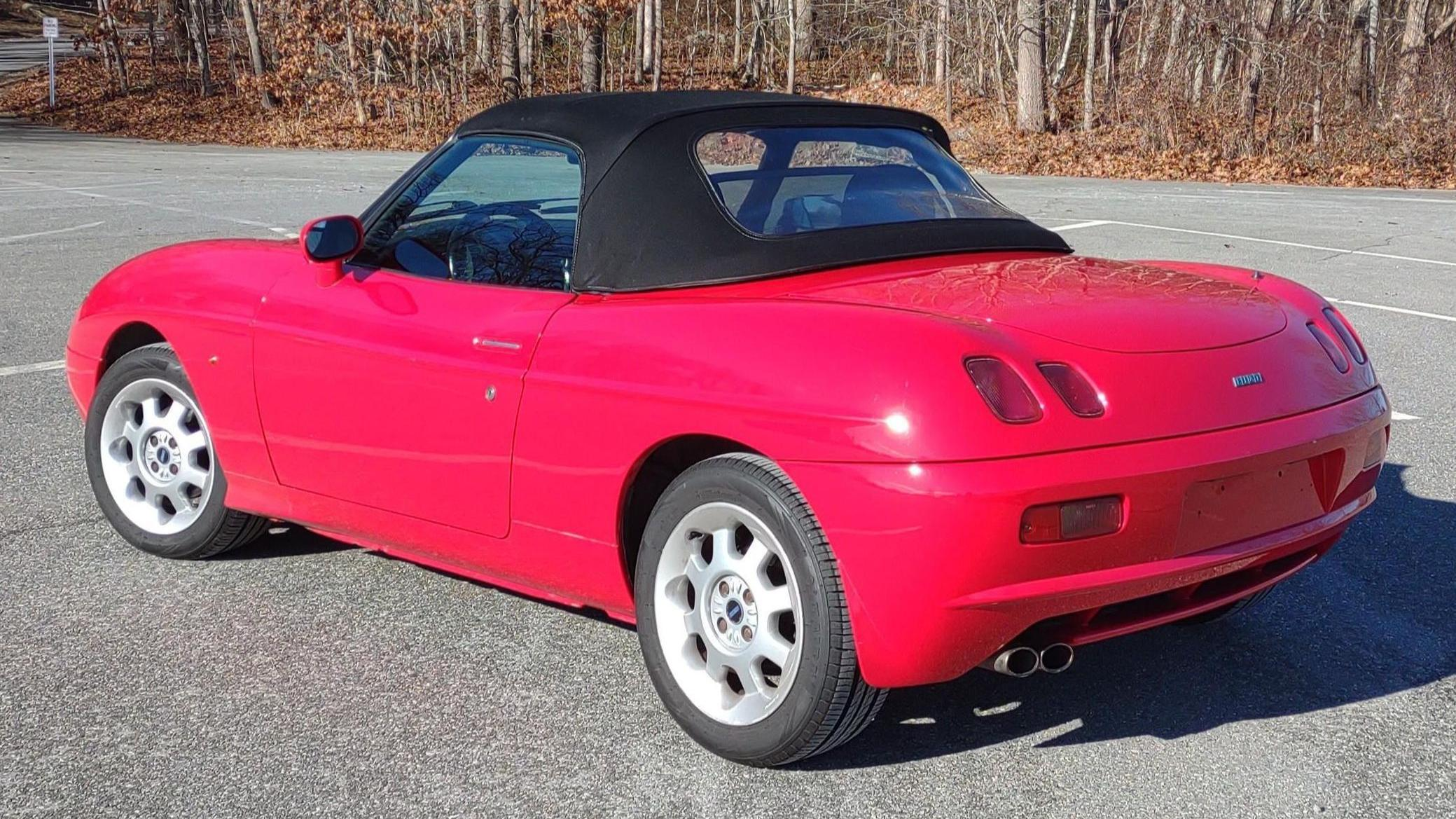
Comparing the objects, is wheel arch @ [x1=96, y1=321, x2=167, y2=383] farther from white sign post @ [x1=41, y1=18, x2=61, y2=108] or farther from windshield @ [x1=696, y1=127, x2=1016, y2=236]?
white sign post @ [x1=41, y1=18, x2=61, y2=108]

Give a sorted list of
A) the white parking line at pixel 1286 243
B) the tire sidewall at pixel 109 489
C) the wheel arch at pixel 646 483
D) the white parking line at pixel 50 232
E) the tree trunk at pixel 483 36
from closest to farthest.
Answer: the wheel arch at pixel 646 483 < the tire sidewall at pixel 109 489 < the white parking line at pixel 1286 243 < the white parking line at pixel 50 232 < the tree trunk at pixel 483 36

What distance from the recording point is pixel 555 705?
3.50m

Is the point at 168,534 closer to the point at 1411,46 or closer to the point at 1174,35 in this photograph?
the point at 1174,35

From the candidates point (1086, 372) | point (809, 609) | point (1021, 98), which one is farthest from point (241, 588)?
point (1021, 98)

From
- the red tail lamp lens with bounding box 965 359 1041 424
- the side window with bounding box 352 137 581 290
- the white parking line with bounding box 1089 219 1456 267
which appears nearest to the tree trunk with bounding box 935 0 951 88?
the white parking line with bounding box 1089 219 1456 267

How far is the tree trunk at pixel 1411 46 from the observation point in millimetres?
22016

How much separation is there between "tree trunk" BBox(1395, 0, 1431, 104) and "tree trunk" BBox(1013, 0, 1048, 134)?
604cm

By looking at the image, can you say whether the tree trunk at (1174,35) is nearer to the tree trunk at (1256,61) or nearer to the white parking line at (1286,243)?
the tree trunk at (1256,61)

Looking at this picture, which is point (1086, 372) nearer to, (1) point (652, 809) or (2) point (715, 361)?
(2) point (715, 361)

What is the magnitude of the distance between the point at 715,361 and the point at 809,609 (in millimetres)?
565

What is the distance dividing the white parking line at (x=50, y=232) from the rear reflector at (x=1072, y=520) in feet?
40.2

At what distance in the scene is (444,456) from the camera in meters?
3.67

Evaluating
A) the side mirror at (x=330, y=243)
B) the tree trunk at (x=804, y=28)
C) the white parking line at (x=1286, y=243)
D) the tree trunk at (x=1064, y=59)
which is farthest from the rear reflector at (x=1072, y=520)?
the tree trunk at (x=804, y=28)

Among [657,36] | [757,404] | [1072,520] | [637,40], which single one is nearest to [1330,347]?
[1072,520]
